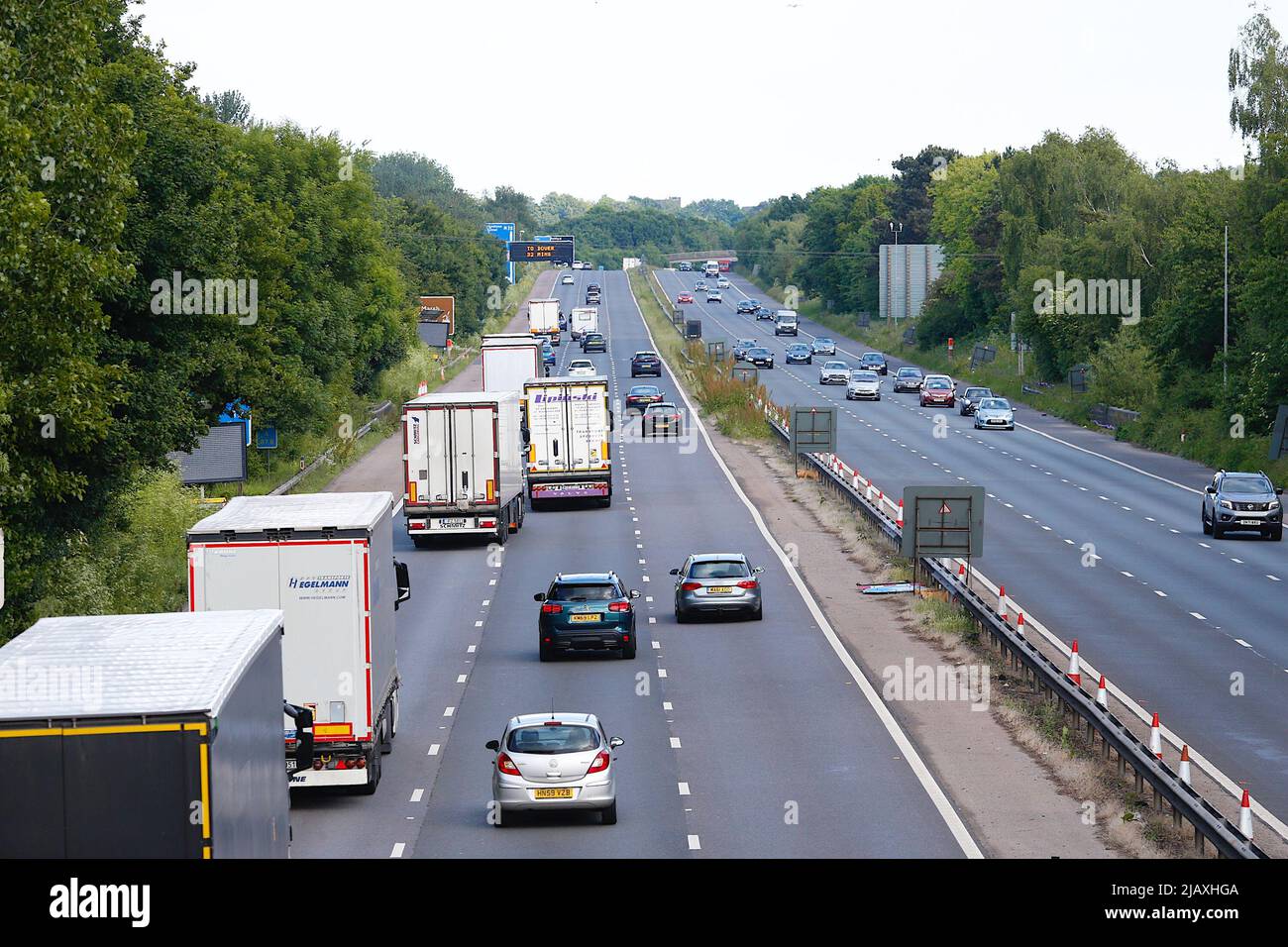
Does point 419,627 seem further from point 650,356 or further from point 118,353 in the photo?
point 650,356

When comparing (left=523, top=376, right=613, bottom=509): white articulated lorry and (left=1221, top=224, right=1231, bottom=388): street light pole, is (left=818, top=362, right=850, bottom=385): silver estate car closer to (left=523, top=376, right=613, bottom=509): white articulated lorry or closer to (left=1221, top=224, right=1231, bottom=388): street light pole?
(left=1221, top=224, right=1231, bottom=388): street light pole

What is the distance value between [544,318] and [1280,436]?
77981 mm

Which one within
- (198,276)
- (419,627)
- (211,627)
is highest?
(198,276)

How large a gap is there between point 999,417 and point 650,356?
109 feet

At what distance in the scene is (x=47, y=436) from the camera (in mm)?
25453

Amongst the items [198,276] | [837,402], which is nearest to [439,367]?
[837,402]

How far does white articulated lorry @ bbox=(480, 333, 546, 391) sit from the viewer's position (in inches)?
2746

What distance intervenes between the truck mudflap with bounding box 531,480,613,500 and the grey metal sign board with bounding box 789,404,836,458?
896cm

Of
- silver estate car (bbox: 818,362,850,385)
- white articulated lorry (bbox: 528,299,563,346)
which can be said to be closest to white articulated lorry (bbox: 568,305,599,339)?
white articulated lorry (bbox: 528,299,563,346)

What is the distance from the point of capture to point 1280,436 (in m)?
56.5

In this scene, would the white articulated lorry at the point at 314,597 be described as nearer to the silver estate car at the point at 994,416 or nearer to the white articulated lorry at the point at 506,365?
the white articulated lorry at the point at 506,365

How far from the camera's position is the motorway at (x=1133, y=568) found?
1003 inches

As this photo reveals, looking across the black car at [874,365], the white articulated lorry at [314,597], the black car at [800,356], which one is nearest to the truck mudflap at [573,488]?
the white articulated lorry at [314,597]
